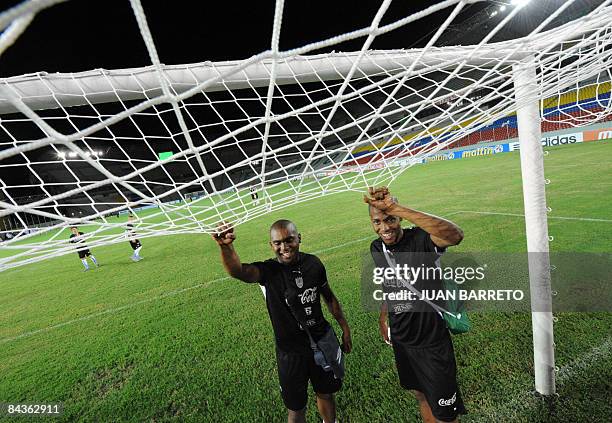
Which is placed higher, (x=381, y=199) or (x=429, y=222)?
(x=381, y=199)

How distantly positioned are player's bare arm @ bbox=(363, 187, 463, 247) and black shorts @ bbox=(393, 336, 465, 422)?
516mm

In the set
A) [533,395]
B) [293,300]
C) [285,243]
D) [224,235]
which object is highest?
[224,235]

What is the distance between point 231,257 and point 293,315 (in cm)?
48

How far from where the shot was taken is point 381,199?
1.49 m

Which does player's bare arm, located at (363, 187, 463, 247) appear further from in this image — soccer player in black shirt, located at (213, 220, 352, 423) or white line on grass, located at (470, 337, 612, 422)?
white line on grass, located at (470, 337, 612, 422)

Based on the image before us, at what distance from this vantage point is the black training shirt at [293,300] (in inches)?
66.4

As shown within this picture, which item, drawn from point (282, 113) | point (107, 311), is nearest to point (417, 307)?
point (282, 113)

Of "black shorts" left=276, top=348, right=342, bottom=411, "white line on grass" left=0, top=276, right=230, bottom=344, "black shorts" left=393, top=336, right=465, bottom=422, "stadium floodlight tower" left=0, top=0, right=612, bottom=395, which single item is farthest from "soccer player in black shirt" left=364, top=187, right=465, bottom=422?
"white line on grass" left=0, top=276, right=230, bottom=344

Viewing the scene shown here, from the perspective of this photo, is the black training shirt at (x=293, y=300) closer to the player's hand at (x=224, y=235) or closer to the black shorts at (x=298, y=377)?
the black shorts at (x=298, y=377)

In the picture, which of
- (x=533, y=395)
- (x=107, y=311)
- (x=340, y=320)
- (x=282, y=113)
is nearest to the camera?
(x=282, y=113)

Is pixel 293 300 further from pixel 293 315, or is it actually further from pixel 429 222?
pixel 429 222

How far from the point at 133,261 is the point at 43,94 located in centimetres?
689

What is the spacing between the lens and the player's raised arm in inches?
60.4

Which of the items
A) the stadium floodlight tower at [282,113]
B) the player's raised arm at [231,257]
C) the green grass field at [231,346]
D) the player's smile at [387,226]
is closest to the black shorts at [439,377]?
the green grass field at [231,346]
